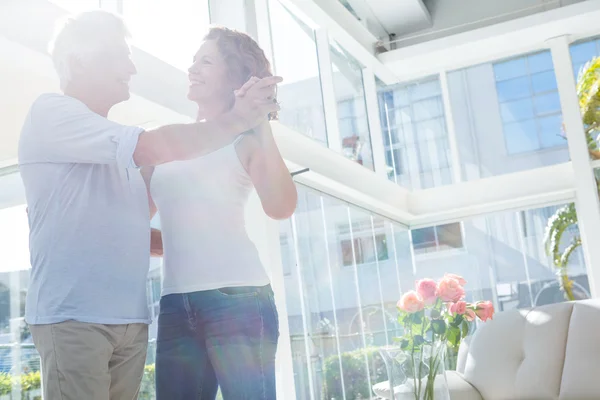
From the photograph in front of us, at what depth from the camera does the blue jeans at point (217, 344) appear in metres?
1.28

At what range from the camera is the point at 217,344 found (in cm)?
128

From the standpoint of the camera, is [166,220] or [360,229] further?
[360,229]

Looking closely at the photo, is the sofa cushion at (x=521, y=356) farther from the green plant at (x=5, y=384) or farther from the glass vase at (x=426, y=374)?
the green plant at (x=5, y=384)

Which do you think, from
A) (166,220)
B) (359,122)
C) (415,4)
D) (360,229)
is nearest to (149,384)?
(166,220)

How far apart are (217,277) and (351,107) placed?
4.45m

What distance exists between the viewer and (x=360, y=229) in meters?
5.42

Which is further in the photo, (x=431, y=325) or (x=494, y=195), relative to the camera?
(x=494, y=195)

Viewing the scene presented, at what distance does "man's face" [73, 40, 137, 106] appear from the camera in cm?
137

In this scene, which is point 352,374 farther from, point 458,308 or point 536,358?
point 458,308

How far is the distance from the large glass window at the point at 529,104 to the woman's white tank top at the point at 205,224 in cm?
546

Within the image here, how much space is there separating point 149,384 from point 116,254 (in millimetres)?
1922

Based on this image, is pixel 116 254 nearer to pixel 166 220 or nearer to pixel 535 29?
pixel 166 220

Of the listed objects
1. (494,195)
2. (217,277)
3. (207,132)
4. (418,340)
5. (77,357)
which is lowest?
(418,340)

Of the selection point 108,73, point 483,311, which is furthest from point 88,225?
point 483,311
